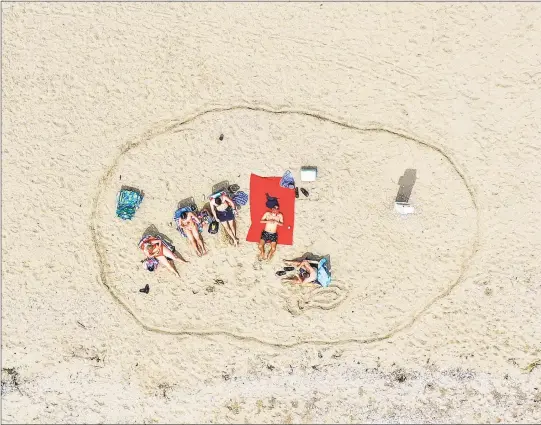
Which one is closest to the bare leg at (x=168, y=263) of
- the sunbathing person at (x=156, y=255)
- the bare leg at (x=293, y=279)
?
the sunbathing person at (x=156, y=255)

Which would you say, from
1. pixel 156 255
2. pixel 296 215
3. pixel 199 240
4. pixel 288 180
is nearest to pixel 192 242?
pixel 199 240

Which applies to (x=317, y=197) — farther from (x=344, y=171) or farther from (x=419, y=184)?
(x=419, y=184)

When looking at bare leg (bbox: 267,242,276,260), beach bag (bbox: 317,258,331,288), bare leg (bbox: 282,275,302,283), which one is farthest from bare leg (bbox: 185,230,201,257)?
beach bag (bbox: 317,258,331,288)

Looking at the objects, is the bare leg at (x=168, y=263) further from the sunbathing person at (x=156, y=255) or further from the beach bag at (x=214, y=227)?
the beach bag at (x=214, y=227)

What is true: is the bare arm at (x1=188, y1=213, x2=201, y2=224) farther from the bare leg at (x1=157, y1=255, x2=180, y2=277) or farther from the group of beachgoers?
the bare leg at (x1=157, y1=255, x2=180, y2=277)

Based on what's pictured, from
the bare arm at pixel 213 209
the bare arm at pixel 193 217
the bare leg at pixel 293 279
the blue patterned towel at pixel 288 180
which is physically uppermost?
the blue patterned towel at pixel 288 180

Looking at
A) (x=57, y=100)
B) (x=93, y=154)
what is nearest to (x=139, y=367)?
(x=93, y=154)
